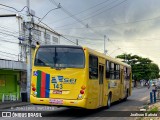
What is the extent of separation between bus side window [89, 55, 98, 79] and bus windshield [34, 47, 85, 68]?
0.69 metres

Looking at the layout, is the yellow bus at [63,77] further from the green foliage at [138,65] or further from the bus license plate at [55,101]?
the green foliage at [138,65]

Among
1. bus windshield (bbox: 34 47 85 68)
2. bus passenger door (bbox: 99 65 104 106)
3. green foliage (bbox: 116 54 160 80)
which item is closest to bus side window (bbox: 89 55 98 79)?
bus windshield (bbox: 34 47 85 68)

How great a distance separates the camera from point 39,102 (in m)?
15.4

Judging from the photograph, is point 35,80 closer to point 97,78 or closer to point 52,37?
point 97,78

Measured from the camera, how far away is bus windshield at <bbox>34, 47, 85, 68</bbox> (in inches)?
614

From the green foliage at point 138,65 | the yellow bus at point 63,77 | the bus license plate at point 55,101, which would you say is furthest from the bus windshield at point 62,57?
the green foliage at point 138,65

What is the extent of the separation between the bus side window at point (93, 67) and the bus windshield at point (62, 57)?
2.27ft

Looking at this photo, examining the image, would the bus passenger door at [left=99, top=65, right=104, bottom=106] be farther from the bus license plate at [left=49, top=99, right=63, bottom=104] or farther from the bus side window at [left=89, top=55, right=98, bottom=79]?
the bus license plate at [left=49, top=99, right=63, bottom=104]

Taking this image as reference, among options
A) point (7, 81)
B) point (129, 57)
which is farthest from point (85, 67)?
point (129, 57)

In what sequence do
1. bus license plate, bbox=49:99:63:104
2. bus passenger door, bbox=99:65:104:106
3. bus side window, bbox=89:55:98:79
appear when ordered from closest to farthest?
bus license plate, bbox=49:99:63:104, bus side window, bbox=89:55:98:79, bus passenger door, bbox=99:65:104:106

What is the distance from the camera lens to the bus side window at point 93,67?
1616cm

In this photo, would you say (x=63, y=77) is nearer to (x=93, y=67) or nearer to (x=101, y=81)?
(x=93, y=67)

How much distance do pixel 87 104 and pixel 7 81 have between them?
889 inches

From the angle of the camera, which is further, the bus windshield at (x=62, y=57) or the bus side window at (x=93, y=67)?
the bus side window at (x=93, y=67)
